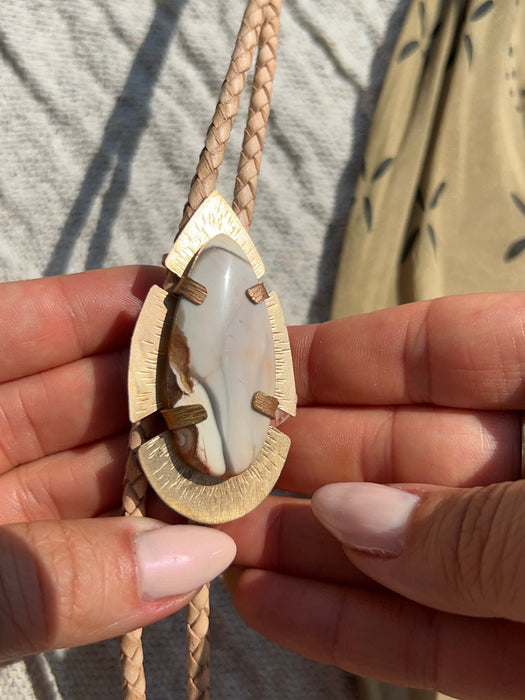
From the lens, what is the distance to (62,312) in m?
0.96

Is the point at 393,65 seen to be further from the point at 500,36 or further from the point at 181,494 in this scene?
the point at 181,494

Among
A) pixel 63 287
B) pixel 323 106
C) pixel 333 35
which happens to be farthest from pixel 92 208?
pixel 333 35

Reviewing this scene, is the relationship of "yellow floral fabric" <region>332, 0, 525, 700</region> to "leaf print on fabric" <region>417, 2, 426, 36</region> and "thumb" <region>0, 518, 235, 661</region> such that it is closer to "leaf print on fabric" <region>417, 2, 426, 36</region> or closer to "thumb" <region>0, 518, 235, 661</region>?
"leaf print on fabric" <region>417, 2, 426, 36</region>

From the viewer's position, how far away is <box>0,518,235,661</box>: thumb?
0.71 m

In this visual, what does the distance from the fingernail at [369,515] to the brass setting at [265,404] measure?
14 cm

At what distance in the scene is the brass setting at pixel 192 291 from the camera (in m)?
0.81

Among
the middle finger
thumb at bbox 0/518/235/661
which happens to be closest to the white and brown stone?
thumb at bbox 0/518/235/661

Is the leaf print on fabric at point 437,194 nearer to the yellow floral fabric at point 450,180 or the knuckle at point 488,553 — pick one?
the yellow floral fabric at point 450,180

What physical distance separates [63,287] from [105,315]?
3.3 inches

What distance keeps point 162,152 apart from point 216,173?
0.41m

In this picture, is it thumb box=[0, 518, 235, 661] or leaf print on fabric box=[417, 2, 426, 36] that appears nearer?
thumb box=[0, 518, 235, 661]

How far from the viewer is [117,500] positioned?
1.01 m

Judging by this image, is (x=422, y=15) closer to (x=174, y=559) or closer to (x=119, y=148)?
(x=119, y=148)

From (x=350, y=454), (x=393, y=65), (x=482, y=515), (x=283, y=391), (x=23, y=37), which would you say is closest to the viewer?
(x=482, y=515)
